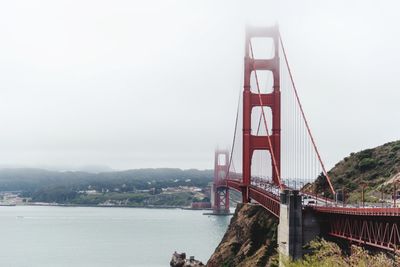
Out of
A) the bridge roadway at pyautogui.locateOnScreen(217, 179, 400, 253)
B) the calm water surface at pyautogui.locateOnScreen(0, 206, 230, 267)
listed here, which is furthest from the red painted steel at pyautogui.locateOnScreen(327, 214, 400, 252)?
the calm water surface at pyautogui.locateOnScreen(0, 206, 230, 267)

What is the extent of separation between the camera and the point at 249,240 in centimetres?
4484

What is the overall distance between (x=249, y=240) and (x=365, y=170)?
1529 cm

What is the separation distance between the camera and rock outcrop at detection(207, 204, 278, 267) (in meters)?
40.1

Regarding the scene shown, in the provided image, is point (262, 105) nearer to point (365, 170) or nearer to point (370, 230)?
point (365, 170)

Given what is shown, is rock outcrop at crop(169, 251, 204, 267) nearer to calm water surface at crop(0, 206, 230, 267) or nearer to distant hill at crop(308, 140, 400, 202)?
calm water surface at crop(0, 206, 230, 267)

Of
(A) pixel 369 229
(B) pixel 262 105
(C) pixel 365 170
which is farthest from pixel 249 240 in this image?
(A) pixel 369 229

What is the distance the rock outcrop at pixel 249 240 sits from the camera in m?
40.1

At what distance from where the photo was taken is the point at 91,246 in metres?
83.5

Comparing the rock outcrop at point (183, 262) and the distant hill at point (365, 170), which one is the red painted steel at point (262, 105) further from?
the rock outcrop at point (183, 262)

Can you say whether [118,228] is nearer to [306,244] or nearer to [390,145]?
[390,145]

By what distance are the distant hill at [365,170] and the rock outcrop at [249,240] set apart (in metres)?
5.34

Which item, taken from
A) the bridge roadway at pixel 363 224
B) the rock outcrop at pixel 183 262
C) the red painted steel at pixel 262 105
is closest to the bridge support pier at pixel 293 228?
the bridge roadway at pixel 363 224

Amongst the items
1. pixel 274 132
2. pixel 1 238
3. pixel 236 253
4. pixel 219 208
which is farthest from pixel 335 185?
pixel 219 208

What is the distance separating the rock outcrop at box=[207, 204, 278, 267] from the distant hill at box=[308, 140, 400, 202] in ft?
17.5
